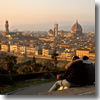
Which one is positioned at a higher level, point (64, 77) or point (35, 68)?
point (64, 77)

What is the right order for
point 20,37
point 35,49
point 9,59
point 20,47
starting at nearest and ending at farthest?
point 9,59 < point 35,49 < point 20,47 < point 20,37

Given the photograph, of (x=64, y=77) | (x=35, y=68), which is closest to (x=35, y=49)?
(x=35, y=68)

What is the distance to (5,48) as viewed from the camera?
199ft

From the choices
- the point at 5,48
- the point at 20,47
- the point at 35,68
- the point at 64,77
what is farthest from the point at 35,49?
the point at 64,77

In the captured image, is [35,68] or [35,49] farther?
[35,49]

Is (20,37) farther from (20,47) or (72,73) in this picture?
(72,73)
